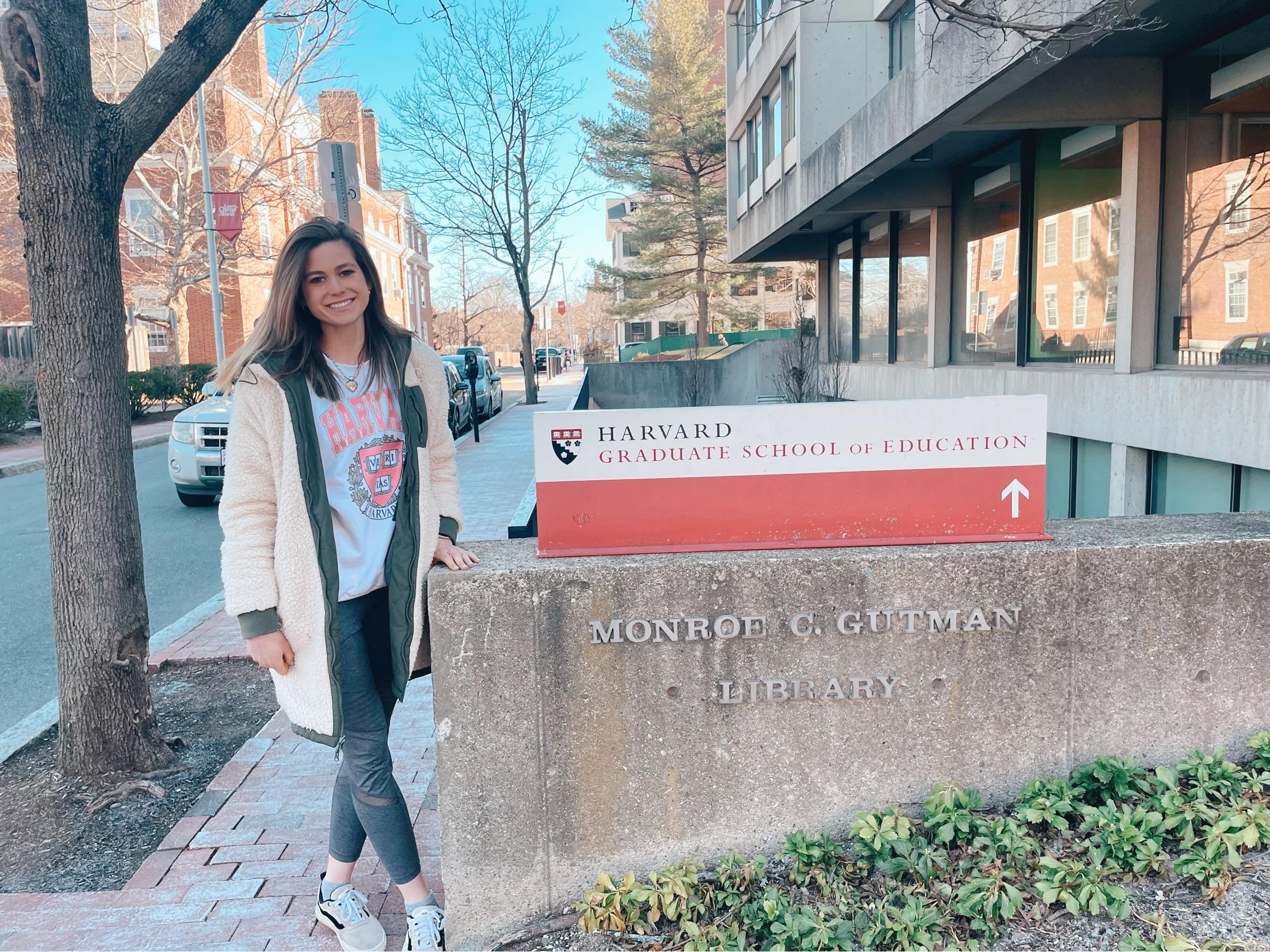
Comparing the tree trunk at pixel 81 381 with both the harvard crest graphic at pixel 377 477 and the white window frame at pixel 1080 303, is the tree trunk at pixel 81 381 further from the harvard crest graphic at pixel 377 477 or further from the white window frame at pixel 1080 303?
the white window frame at pixel 1080 303

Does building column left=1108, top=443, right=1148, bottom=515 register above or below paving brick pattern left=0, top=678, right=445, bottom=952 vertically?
above

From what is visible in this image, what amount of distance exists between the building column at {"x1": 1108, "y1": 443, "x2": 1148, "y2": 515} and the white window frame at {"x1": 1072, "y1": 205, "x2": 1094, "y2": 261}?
7.21ft

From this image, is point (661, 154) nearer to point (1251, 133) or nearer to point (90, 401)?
point (1251, 133)

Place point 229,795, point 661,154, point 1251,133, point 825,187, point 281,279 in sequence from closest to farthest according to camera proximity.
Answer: point 281,279
point 229,795
point 1251,133
point 825,187
point 661,154

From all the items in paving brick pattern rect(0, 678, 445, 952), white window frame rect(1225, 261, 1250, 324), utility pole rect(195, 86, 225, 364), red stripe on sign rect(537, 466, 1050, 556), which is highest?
utility pole rect(195, 86, 225, 364)

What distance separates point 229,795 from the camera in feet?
12.9

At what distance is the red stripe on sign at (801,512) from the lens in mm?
2971

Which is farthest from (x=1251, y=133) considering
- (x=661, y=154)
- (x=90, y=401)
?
(x=661, y=154)

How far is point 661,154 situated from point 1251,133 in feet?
117

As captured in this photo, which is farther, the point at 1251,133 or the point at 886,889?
the point at 1251,133

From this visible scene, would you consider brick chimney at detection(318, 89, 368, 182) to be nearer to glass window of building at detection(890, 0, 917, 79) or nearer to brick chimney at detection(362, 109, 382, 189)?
brick chimney at detection(362, 109, 382, 189)

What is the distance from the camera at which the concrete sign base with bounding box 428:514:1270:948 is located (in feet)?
9.33

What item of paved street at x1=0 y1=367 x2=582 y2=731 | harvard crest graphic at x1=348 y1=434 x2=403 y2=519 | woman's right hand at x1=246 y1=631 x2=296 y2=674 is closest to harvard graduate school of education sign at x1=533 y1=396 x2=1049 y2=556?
harvard crest graphic at x1=348 y1=434 x2=403 y2=519

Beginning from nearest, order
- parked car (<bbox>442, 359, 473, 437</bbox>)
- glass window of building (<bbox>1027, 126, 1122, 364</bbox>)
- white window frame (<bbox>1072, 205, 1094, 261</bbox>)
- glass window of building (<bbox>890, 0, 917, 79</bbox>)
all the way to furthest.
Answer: glass window of building (<bbox>1027, 126, 1122, 364</bbox>)
white window frame (<bbox>1072, 205, 1094, 261</bbox>)
glass window of building (<bbox>890, 0, 917, 79</bbox>)
parked car (<bbox>442, 359, 473, 437</bbox>)
